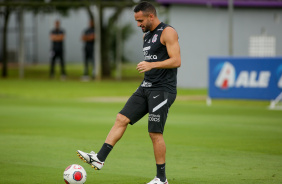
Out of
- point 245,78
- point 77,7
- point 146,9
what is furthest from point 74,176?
point 77,7

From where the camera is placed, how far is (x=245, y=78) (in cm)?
2198

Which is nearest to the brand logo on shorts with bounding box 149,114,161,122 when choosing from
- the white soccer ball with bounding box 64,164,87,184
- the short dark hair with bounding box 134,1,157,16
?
the white soccer ball with bounding box 64,164,87,184

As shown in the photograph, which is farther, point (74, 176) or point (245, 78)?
point (245, 78)

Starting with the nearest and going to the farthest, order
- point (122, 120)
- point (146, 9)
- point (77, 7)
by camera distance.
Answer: point (146, 9), point (122, 120), point (77, 7)

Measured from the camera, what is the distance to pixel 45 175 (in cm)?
885

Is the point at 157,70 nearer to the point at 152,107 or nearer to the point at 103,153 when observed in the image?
the point at 152,107

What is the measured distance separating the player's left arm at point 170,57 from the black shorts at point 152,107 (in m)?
0.45

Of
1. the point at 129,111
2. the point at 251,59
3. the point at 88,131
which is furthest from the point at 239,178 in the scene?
the point at 251,59

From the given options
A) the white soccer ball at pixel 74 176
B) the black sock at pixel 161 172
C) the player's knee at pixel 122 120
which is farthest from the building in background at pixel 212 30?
the white soccer ball at pixel 74 176

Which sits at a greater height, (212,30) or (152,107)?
(212,30)

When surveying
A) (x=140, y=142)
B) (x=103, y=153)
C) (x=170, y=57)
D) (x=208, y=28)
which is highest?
(x=170, y=57)

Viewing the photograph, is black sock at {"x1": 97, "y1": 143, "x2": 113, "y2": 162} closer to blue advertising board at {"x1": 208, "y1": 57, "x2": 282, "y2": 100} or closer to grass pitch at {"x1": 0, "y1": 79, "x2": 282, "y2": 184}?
grass pitch at {"x1": 0, "y1": 79, "x2": 282, "y2": 184}

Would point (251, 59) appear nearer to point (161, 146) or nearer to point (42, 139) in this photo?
point (42, 139)

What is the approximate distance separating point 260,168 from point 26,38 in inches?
1618
